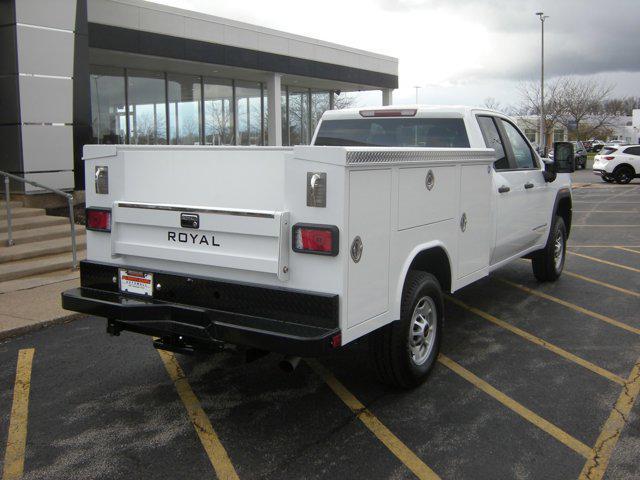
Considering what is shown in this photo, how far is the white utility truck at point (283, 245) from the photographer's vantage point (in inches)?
142

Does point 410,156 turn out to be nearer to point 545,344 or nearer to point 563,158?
point 545,344

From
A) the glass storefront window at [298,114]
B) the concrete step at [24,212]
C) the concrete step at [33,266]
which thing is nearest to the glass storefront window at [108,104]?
the concrete step at [24,212]

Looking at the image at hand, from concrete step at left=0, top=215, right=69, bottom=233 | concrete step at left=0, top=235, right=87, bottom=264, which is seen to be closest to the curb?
concrete step at left=0, top=235, right=87, bottom=264

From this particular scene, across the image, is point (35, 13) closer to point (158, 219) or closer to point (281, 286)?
point (158, 219)

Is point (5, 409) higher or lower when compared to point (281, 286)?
lower

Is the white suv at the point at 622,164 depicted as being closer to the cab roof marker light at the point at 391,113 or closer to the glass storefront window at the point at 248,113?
the glass storefront window at the point at 248,113

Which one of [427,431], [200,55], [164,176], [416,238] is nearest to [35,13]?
[200,55]

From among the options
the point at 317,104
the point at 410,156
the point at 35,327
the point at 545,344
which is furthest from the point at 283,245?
the point at 317,104

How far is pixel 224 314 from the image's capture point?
12.8ft

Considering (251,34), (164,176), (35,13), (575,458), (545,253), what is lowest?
(575,458)

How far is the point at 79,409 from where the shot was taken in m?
4.41

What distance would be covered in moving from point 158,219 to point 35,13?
9102 millimetres

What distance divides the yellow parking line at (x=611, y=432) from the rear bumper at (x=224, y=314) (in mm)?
1607

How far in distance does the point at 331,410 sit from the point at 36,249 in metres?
6.36
